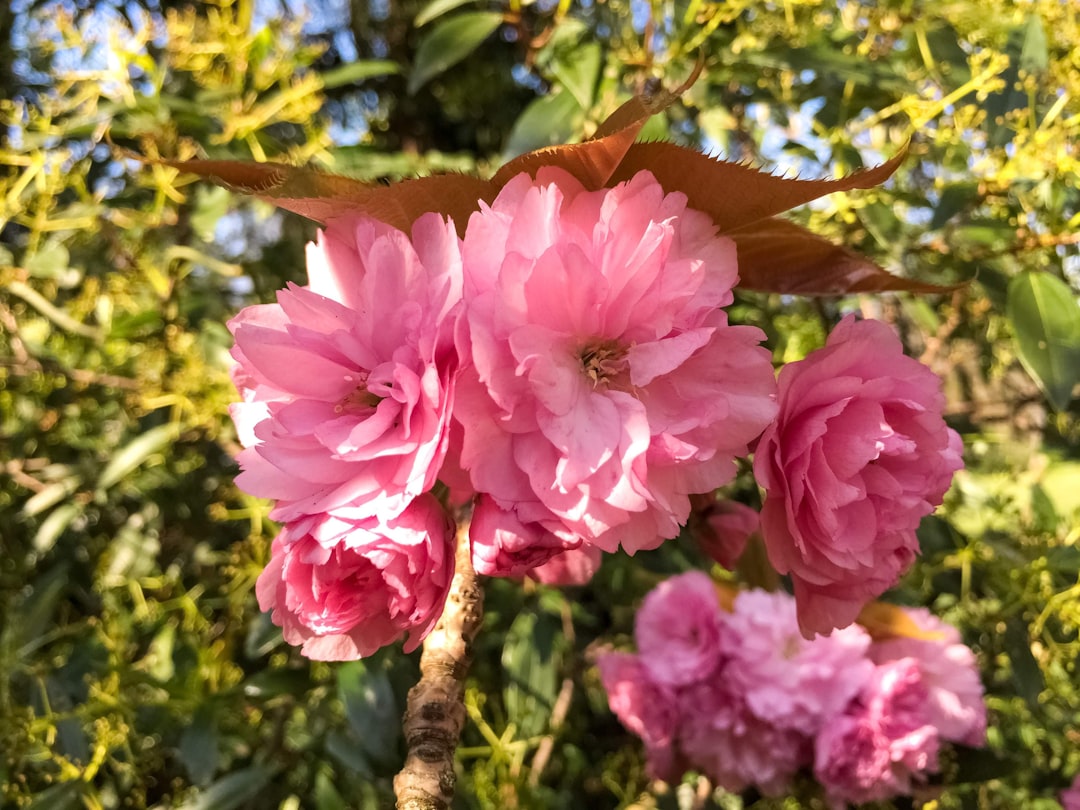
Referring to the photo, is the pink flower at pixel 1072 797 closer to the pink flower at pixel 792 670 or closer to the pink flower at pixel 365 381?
the pink flower at pixel 792 670

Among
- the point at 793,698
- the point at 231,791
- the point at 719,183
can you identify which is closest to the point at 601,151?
the point at 719,183

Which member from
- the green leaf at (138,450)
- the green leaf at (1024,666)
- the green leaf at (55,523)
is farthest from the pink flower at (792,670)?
the green leaf at (55,523)

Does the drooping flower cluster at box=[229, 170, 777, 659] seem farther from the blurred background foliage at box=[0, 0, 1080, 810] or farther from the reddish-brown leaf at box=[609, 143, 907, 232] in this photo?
the blurred background foliage at box=[0, 0, 1080, 810]

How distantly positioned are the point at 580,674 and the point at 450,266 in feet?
2.83

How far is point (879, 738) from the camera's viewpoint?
2.36 feet

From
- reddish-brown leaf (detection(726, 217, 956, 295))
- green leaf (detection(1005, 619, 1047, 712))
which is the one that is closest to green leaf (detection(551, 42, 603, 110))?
reddish-brown leaf (detection(726, 217, 956, 295))

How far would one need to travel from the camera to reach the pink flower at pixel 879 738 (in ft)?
2.37

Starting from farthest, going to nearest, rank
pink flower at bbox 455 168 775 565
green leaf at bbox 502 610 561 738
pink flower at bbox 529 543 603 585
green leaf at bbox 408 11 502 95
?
green leaf at bbox 408 11 502 95, green leaf at bbox 502 610 561 738, pink flower at bbox 529 543 603 585, pink flower at bbox 455 168 775 565

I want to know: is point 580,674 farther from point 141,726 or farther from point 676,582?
point 141,726

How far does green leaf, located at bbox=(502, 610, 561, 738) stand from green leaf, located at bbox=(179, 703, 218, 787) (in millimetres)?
273

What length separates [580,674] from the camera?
1110 millimetres

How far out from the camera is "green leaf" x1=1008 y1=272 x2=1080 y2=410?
0.71 m

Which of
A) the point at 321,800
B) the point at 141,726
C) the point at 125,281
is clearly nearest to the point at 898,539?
the point at 321,800

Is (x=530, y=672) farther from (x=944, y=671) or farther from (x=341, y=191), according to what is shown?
(x=341, y=191)
